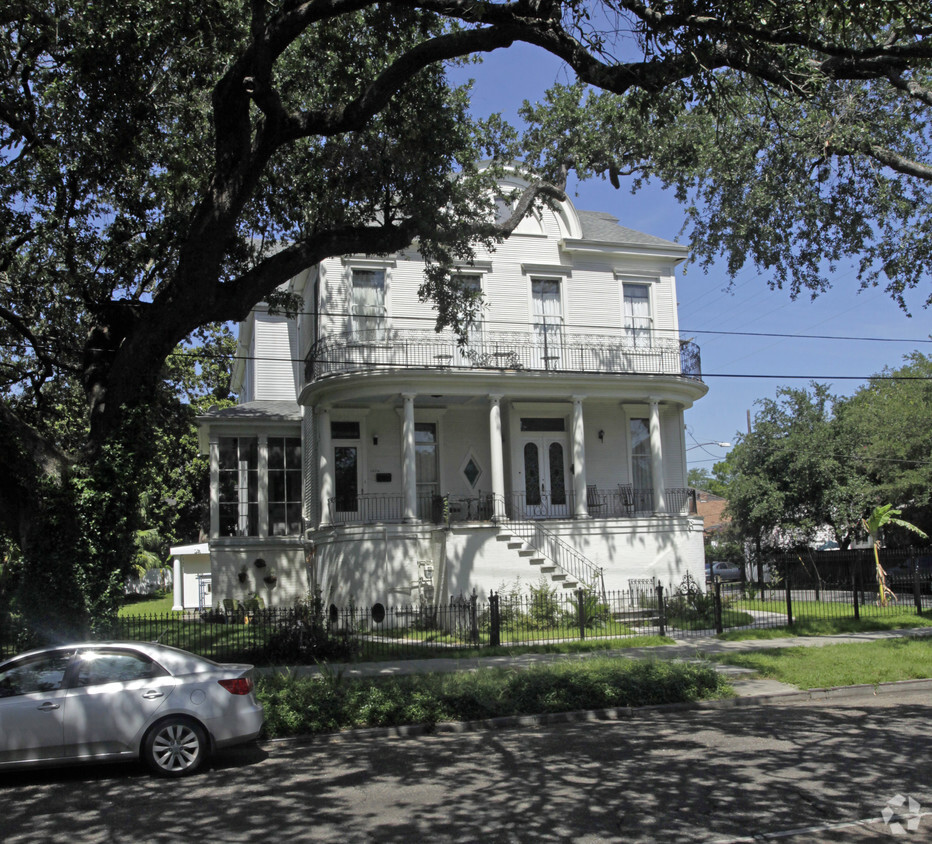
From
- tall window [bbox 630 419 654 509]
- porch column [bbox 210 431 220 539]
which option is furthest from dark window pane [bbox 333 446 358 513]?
tall window [bbox 630 419 654 509]

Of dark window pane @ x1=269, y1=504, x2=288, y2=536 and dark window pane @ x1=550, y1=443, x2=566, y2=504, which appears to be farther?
dark window pane @ x1=550, y1=443, x2=566, y2=504

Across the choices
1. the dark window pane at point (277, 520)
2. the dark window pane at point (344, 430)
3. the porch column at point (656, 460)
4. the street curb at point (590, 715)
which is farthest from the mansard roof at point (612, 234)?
the street curb at point (590, 715)

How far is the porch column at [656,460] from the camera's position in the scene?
24109 millimetres

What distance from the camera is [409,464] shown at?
2228 centimetres

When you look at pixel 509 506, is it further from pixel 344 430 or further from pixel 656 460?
pixel 344 430

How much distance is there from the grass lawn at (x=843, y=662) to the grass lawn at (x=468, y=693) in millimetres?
1597

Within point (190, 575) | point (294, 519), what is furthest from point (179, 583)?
point (294, 519)

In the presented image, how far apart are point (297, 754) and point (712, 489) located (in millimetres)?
75677

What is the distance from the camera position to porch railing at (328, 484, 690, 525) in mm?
23595

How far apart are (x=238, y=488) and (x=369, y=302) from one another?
6827mm

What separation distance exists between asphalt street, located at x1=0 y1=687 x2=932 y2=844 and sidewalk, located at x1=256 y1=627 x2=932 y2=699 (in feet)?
7.71

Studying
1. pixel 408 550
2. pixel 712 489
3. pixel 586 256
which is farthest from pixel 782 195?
pixel 712 489

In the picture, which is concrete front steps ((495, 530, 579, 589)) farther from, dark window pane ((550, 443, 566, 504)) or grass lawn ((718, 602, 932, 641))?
grass lawn ((718, 602, 932, 641))

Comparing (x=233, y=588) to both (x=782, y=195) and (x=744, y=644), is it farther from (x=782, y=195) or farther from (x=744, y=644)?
(x=782, y=195)
